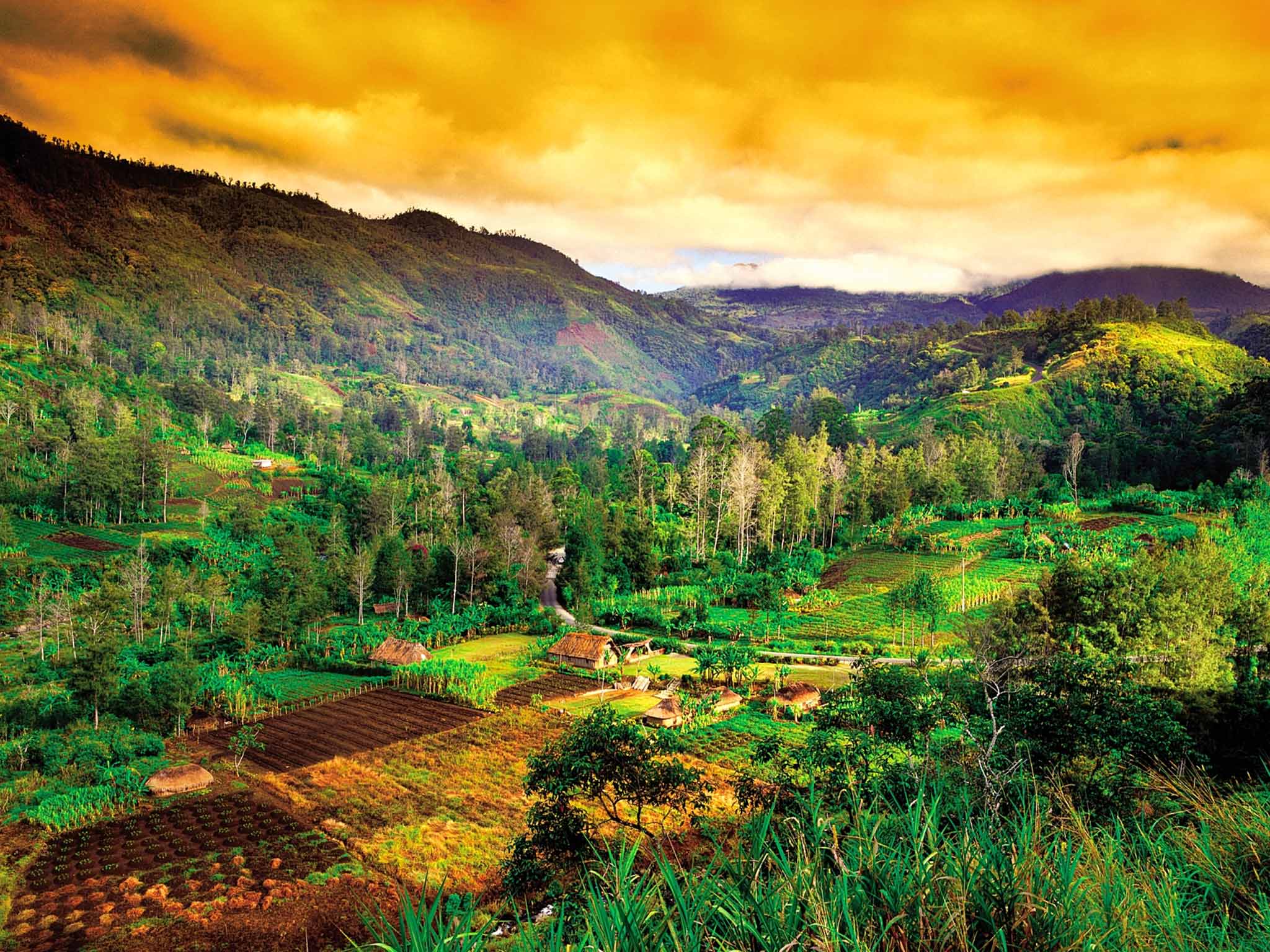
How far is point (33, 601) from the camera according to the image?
3712 centimetres

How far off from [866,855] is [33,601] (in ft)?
156

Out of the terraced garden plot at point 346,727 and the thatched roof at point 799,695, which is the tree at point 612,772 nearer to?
the terraced garden plot at point 346,727

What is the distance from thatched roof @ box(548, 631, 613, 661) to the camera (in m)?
35.5

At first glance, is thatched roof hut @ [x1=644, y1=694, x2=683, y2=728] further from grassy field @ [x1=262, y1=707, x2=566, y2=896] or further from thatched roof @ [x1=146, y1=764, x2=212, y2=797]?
thatched roof @ [x1=146, y1=764, x2=212, y2=797]

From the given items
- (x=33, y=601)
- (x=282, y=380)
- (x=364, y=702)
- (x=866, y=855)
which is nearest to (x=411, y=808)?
(x=364, y=702)

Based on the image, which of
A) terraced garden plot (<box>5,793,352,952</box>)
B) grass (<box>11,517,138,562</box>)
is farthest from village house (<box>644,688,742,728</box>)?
grass (<box>11,517,138,562</box>)

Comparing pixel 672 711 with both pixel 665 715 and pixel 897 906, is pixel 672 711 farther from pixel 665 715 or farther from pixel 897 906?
pixel 897 906

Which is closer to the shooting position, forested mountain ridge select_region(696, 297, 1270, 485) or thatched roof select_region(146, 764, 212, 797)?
thatched roof select_region(146, 764, 212, 797)

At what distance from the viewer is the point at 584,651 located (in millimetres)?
35969

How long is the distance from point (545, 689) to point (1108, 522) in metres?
38.8

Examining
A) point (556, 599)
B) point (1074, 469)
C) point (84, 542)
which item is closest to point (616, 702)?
point (556, 599)

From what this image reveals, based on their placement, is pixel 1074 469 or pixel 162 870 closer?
pixel 162 870

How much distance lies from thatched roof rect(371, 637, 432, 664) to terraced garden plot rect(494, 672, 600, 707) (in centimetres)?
577

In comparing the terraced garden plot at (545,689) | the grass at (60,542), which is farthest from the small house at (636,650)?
the grass at (60,542)
